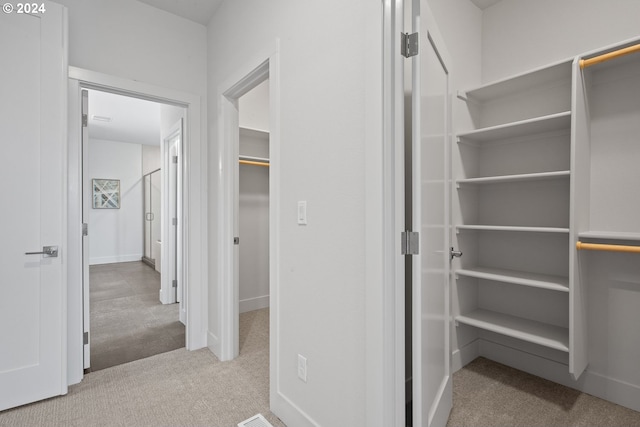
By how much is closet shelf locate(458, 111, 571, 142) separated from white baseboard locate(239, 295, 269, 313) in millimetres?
2761

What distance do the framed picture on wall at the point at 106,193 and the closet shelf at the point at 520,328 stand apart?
754 cm

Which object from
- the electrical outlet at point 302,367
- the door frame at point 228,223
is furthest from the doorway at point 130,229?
the electrical outlet at point 302,367

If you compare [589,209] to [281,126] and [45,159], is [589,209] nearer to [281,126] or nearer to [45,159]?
[281,126]

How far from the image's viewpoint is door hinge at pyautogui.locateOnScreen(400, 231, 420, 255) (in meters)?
1.23

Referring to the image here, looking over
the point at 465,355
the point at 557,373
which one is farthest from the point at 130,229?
the point at 557,373

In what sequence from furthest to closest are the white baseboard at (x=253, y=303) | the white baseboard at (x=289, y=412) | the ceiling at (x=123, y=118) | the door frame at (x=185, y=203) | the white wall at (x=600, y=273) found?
the ceiling at (x=123, y=118) < the white baseboard at (x=253, y=303) < the door frame at (x=185, y=203) < the white wall at (x=600, y=273) < the white baseboard at (x=289, y=412)

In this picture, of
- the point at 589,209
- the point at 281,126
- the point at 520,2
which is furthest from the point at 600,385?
the point at 520,2

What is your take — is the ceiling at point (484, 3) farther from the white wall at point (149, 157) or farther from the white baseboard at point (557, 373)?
the white wall at point (149, 157)

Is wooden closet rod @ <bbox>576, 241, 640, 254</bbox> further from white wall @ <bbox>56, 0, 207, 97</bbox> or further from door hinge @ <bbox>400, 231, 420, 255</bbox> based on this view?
white wall @ <bbox>56, 0, 207, 97</bbox>

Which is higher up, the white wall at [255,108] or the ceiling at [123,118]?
the ceiling at [123,118]

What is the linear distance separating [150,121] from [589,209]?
6070mm

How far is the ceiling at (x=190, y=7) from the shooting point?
2.46 m

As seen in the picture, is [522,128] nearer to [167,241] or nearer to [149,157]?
[167,241]

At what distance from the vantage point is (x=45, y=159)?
198 cm
